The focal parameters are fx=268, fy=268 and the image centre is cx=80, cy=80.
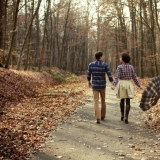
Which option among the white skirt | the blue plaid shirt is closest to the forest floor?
the white skirt

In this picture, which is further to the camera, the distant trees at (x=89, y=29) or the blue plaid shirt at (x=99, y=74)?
the distant trees at (x=89, y=29)

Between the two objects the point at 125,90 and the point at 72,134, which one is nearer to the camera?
the point at 72,134

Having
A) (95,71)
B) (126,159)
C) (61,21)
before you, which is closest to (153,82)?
(126,159)

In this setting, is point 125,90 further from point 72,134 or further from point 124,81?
point 72,134

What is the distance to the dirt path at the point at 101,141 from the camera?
5762 millimetres

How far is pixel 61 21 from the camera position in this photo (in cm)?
6203

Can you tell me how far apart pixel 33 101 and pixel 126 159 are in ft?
28.8

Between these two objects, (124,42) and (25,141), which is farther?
(124,42)

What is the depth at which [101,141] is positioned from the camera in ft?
22.4

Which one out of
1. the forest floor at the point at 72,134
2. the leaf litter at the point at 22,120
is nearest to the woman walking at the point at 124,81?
the forest floor at the point at 72,134

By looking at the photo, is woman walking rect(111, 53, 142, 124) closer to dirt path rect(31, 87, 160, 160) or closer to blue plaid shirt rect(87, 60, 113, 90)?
blue plaid shirt rect(87, 60, 113, 90)

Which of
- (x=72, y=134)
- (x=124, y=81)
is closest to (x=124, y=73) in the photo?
(x=124, y=81)

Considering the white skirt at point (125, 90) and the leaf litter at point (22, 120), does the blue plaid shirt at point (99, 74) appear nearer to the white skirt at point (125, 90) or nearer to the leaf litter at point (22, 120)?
the white skirt at point (125, 90)

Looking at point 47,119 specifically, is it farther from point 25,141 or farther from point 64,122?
point 25,141
